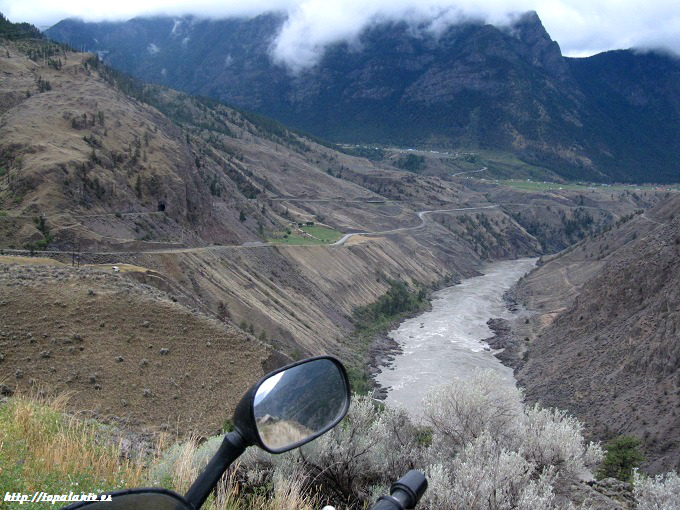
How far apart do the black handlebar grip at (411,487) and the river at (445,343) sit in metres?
25.1

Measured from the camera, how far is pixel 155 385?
15.9m

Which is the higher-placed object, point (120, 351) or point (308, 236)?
point (120, 351)

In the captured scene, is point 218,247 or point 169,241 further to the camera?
point 218,247

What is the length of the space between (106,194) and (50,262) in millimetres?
14086

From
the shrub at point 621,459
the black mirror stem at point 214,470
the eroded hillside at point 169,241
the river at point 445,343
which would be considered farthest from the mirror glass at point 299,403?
the river at point 445,343

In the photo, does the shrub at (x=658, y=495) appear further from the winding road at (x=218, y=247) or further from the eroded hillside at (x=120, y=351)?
the winding road at (x=218, y=247)

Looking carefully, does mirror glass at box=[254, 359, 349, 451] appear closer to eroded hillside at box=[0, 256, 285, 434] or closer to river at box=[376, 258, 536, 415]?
eroded hillside at box=[0, 256, 285, 434]

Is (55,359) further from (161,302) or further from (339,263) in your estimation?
(339,263)

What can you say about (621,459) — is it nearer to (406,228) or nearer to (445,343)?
(445,343)

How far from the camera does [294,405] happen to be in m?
4.28

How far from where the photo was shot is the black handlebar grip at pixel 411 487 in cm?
327

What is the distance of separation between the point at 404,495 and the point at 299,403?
1266 millimetres

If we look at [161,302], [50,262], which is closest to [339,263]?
[50,262]

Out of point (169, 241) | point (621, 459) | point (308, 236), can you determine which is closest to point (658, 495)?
point (621, 459)
